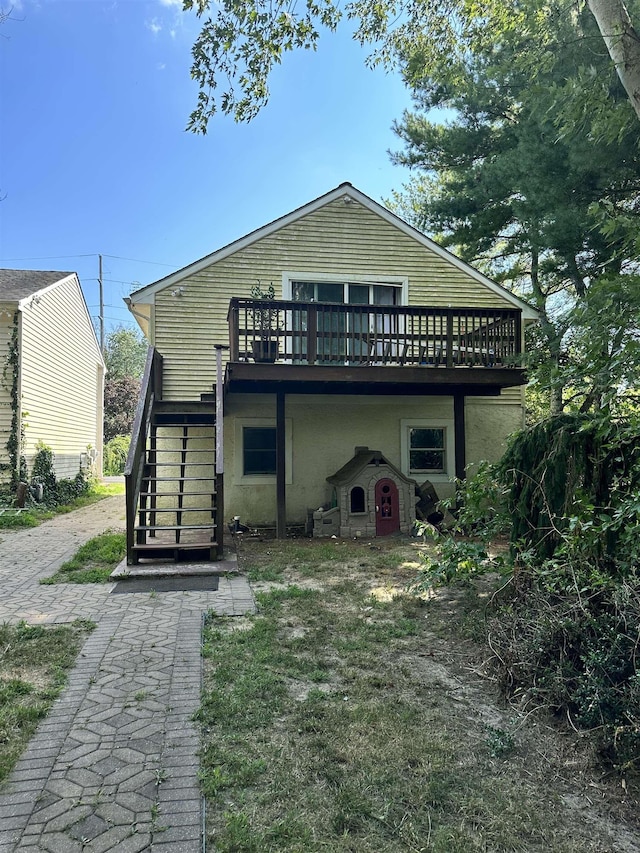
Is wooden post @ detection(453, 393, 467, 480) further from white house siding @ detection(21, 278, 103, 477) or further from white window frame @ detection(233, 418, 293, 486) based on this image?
white house siding @ detection(21, 278, 103, 477)

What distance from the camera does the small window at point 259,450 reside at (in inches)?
398

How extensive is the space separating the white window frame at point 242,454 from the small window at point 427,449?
2.61 m

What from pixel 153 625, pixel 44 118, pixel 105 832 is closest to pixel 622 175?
pixel 153 625

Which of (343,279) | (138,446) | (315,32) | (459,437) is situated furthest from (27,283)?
(459,437)

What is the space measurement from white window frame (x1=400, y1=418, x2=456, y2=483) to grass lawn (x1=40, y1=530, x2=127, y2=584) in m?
5.70

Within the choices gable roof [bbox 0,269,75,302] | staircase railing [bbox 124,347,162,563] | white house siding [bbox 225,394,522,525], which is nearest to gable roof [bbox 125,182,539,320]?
staircase railing [bbox 124,347,162,563]

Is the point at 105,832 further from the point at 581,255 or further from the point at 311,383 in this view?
the point at 581,255

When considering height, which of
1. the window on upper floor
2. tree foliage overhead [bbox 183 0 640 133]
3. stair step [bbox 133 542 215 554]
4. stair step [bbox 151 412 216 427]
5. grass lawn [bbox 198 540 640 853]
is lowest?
grass lawn [bbox 198 540 640 853]

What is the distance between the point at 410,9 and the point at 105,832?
837cm

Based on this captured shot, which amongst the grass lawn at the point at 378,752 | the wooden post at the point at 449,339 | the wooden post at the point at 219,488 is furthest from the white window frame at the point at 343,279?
the grass lawn at the point at 378,752

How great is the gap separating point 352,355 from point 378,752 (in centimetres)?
669

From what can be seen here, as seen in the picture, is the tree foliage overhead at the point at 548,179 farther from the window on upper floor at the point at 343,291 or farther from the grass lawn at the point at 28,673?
the grass lawn at the point at 28,673

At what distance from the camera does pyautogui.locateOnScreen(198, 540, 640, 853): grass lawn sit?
1955 mm

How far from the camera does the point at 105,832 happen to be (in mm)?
1945
